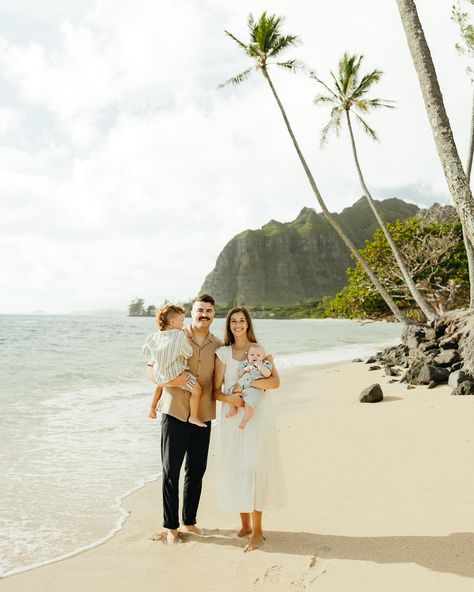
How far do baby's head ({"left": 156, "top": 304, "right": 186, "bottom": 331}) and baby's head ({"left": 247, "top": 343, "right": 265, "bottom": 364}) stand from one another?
626 millimetres

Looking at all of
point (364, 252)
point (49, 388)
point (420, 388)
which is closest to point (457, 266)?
point (364, 252)

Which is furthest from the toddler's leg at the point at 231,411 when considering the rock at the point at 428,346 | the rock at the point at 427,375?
the rock at the point at 428,346

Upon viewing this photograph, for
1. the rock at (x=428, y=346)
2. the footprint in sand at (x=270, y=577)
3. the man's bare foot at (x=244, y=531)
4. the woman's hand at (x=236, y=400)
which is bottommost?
the man's bare foot at (x=244, y=531)

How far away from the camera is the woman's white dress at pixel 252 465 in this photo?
12.5 feet

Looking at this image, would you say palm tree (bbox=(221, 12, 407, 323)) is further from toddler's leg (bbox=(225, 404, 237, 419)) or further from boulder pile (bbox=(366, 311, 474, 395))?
toddler's leg (bbox=(225, 404, 237, 419))

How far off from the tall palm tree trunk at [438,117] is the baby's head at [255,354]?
11.9 ft

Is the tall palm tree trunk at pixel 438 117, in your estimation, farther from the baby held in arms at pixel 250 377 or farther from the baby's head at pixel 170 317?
the baby's head at pixel 170 317

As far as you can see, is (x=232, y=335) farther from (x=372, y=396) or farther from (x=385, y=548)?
(x=372, y=396)

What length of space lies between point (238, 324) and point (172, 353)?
570 mm

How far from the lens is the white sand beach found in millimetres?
3305

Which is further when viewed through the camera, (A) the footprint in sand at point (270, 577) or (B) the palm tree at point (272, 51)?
(B) the palm tree at point (272, 51)

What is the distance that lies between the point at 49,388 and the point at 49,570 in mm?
11995

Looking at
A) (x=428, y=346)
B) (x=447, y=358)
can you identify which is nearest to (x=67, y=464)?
(x=447, y=358)

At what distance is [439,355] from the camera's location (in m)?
13.4
